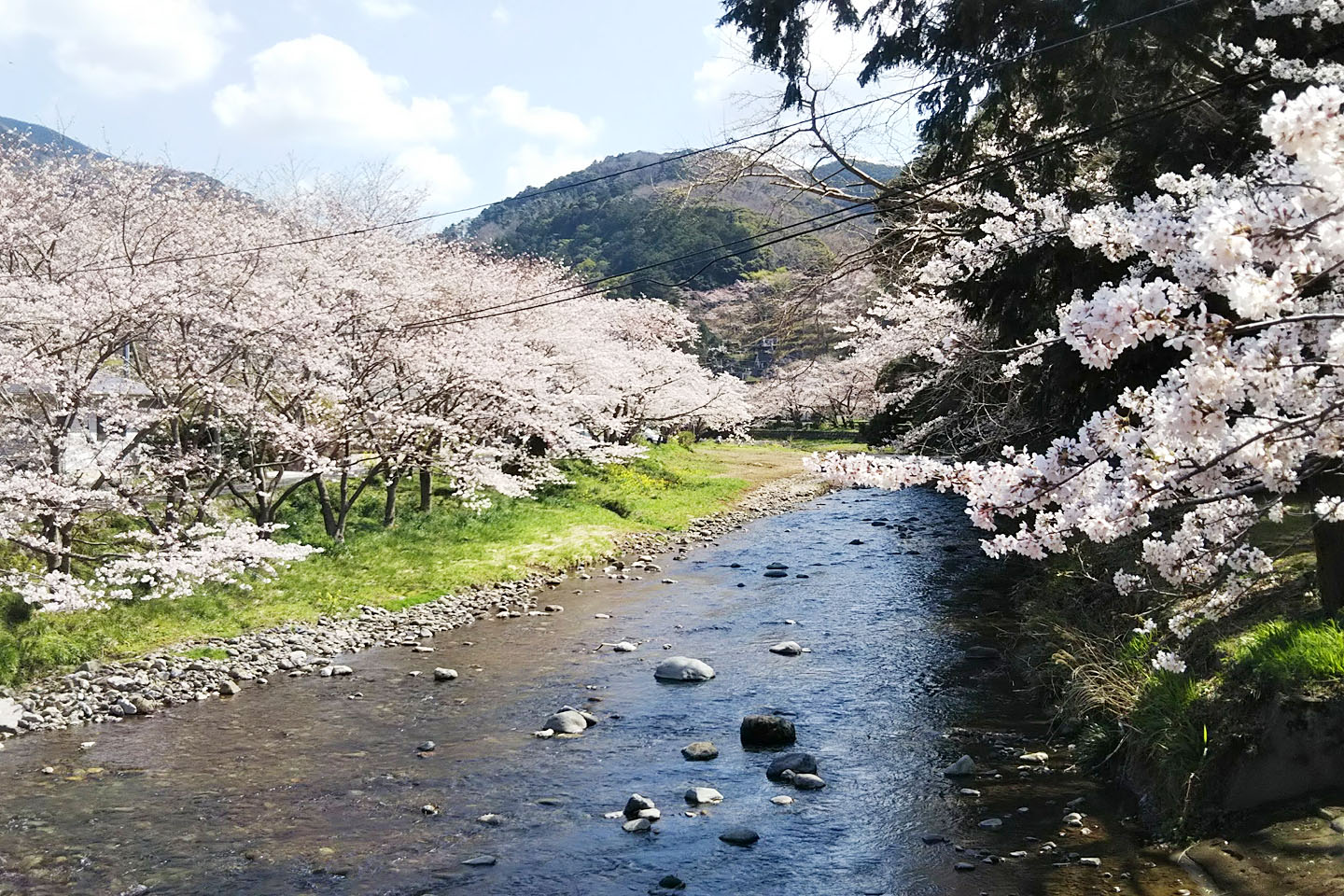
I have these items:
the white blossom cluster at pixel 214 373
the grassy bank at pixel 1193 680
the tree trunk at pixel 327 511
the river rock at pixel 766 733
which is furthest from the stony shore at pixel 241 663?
the grassy bank at pixel 1193 680

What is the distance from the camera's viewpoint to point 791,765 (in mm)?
8250

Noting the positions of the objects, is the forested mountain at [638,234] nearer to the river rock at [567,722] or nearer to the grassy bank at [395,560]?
the grassy bank at [395,560]

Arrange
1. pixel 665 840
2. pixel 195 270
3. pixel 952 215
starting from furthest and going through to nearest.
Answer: pixel 195 270 < pixel 952 215 < pixel 665 840

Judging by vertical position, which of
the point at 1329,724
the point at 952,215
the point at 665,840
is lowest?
the point at 665,840

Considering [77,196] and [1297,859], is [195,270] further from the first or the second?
[1297,859]

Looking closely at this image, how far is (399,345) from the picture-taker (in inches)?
658

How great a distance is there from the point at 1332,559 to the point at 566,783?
6.05 metres

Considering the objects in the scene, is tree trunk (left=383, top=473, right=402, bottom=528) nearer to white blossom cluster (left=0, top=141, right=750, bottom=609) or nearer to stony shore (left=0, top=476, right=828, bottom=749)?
white blossom cluster (left=0, top=141, right=750, bottom=609)

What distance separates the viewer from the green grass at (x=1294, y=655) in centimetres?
626

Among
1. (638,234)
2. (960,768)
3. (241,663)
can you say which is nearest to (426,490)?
(241,663)

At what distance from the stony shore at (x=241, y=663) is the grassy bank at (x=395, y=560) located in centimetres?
35

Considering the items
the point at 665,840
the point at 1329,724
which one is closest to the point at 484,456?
the point at 665,840

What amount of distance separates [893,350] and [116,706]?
1408 cm

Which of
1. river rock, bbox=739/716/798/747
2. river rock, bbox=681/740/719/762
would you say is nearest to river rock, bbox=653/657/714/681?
river rock, bbox=739/716/798/747
